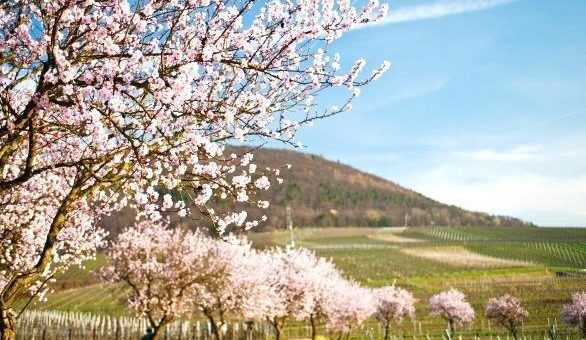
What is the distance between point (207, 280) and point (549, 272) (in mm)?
62854

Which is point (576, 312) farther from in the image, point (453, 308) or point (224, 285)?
point (224, 285)

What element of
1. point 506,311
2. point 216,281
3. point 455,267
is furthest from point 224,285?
point 455,267

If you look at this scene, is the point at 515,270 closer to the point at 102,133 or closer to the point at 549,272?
the point at 549,272

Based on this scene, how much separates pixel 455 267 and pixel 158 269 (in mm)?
75126

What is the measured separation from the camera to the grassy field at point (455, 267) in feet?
202

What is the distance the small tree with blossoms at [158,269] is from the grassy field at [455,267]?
60.0ft

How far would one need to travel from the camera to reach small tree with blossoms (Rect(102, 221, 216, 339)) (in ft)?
85.2

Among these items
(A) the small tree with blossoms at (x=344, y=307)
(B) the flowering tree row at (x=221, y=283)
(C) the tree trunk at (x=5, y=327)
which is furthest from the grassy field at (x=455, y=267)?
(C) the tree trunk at (x=5, y=327)

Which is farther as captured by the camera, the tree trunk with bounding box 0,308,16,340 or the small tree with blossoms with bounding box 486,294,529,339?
the small tree with blossoms with bounding box 486,294,529,339

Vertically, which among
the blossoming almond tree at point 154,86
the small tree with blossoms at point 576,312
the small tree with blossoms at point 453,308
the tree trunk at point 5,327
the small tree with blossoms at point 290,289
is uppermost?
the blossoming almond tree at point 154,86

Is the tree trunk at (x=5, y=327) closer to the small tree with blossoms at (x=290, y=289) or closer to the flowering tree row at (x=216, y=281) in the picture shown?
the flowering tree row at (x=216, y=281)

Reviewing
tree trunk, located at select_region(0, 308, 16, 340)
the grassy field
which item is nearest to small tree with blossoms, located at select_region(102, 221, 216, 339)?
tree trunk, located at select_region(0, 308, 16, 340)

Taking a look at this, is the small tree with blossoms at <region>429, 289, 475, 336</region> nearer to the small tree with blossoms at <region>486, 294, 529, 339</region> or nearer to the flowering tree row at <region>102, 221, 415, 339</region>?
the small tree with blossoms at <region>486, 294, 529, 339</region>

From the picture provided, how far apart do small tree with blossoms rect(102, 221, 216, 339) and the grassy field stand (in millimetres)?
18301
